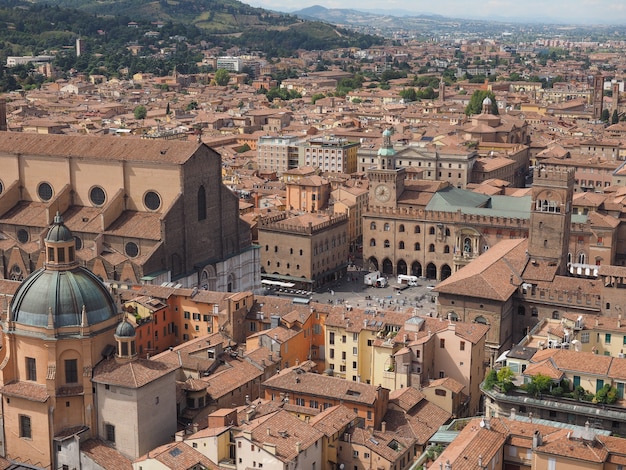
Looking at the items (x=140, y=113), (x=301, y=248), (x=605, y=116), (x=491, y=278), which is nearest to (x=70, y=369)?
(x=491, y=278)

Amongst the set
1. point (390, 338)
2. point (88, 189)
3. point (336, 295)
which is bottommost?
point (336, 295)

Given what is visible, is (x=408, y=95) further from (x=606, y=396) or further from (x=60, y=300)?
(x=606, y=396)

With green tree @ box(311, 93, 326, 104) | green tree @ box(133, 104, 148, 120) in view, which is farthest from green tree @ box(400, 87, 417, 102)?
green tree @ box(133, 104, 148, 120)

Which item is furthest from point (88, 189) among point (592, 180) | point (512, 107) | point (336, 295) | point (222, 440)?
point (512, 107)

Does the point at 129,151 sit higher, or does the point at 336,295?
the point at 129,151

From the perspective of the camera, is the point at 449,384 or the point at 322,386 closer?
the point at 322,386

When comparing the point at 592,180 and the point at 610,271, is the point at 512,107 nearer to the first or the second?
the point at 592,180
